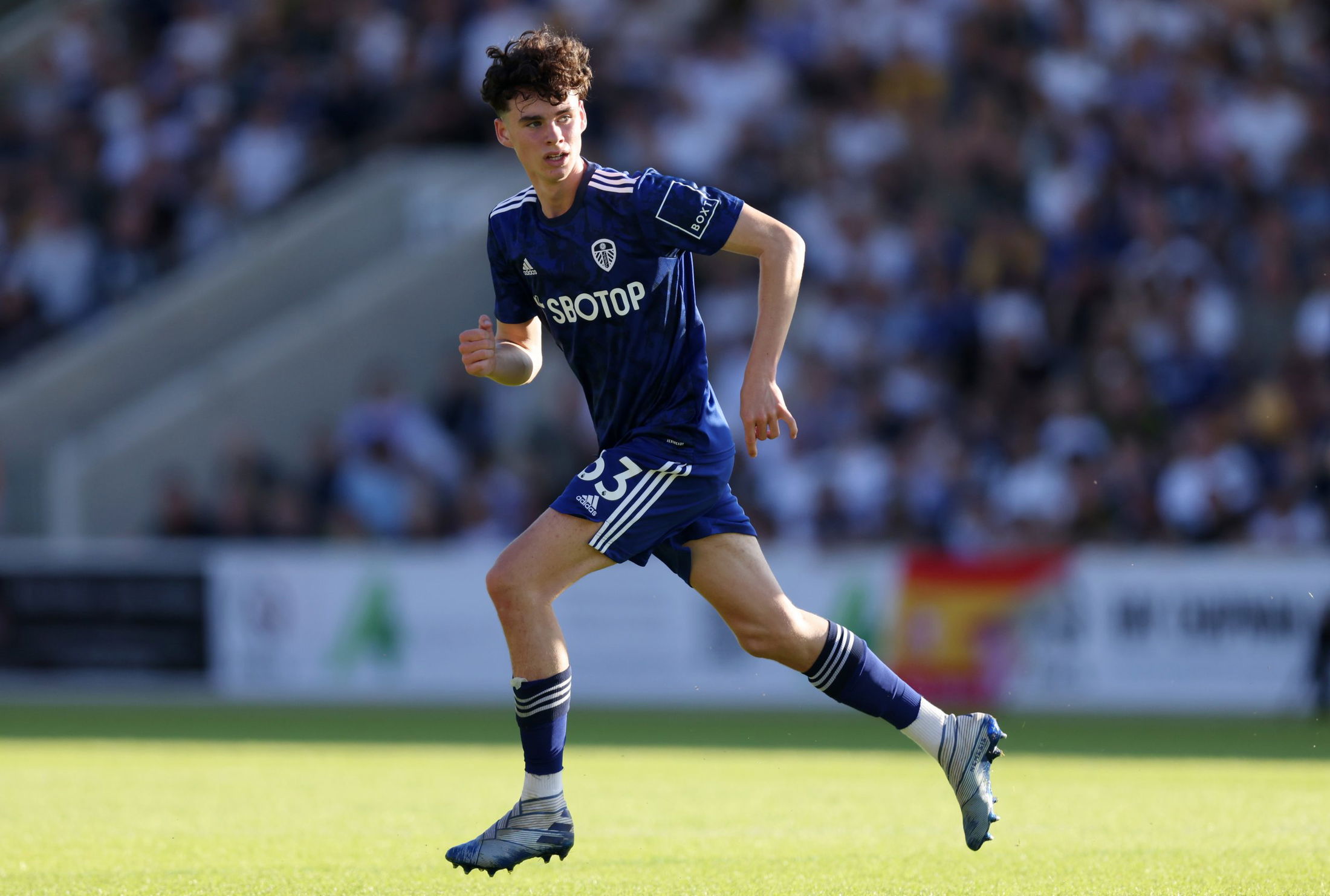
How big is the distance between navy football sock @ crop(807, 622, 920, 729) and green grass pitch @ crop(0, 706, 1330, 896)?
51cm

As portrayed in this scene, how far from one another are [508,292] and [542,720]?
138 cm

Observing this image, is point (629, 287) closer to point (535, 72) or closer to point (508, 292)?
point (508, 292)

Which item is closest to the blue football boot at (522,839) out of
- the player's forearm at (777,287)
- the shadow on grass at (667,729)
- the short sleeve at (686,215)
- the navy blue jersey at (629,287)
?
the navy blue jersey at (629,287)

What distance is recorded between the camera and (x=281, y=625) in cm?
1471

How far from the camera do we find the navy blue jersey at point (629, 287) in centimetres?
542

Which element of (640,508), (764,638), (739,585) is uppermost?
(640,508)

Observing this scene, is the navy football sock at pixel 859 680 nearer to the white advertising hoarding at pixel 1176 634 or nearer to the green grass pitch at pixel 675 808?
the green grass pitch at pixel 675 808

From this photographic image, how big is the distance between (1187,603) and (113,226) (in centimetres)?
1198

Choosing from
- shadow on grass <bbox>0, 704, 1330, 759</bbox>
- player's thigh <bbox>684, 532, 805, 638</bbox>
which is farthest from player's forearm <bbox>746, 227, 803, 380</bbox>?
shadow on grass <bbox>0, 704, 1330, 759</bbox>

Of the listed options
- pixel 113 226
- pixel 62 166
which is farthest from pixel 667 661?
pixel 62 166

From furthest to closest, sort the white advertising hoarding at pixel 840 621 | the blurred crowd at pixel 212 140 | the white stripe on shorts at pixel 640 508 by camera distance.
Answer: the blurred crowd at pixel 212 140, the white advertising hoarding at pixel 840 621, the white stripe on shorts at pixel 640 508

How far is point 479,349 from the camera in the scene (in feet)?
17.9

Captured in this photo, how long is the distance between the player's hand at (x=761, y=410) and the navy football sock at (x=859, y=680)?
31.0 inches

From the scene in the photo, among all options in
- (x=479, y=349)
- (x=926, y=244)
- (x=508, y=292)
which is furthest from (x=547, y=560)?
(x=926, y=244)
